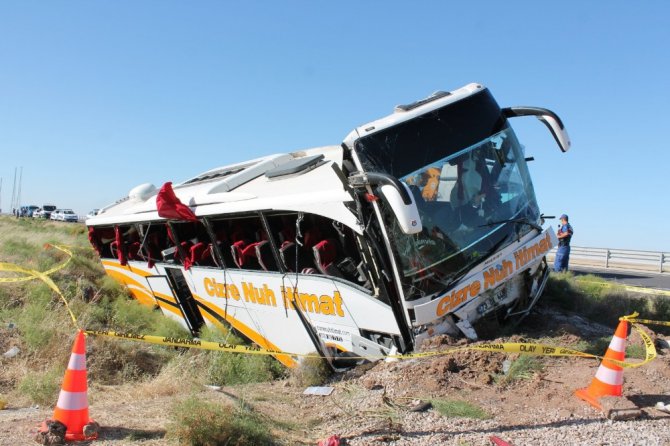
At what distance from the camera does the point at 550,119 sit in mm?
7488

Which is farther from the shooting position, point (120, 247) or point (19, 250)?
point (19, 250)

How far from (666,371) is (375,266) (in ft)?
9.94

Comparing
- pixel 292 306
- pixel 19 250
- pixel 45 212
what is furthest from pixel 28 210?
pixel 292 306

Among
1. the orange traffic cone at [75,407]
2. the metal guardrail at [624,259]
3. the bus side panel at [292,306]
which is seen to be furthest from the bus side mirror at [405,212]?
the metal guardrail at [624,259]

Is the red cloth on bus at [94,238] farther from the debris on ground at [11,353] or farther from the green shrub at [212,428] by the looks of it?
the green shrub at [212,428]

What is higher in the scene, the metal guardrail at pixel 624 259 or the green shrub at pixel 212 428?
the green shrub at pixel 212 428

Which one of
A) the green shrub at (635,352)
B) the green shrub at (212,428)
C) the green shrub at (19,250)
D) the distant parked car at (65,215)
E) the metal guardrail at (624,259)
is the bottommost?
the metal guardrail at (624,259)

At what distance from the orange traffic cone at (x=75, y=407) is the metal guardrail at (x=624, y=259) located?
23671 millimetres

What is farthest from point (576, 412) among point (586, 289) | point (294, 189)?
point (586, 289)

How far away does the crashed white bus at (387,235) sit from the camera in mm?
6258

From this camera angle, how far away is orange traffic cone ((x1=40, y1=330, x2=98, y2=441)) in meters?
5.04

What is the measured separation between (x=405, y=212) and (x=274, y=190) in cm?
289

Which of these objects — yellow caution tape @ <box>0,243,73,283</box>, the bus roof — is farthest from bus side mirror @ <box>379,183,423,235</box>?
yellow caution tape @ <box>0,243,73,283</box>

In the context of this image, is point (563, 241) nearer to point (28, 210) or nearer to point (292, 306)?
point (292, 306)
